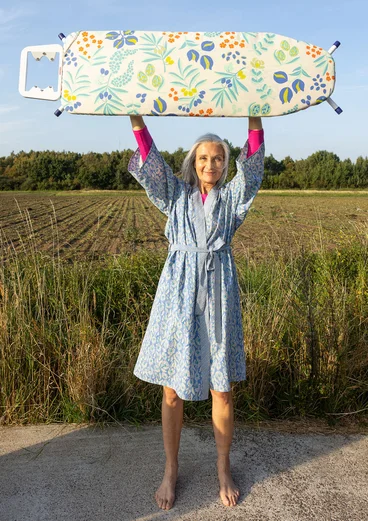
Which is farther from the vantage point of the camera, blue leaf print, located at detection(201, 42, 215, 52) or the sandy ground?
Result: blue leaf print, located at detection(201, 42, 215, 52)

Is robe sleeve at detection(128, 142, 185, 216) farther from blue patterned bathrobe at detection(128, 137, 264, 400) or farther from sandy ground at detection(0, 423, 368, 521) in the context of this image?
sandy ground at detection(0, 423, 368, 521)

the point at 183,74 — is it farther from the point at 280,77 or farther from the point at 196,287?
the point at 196,287

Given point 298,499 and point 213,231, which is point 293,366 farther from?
point 213,231

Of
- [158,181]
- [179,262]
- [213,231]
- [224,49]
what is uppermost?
[224,49]

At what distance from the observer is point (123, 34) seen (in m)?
2.20

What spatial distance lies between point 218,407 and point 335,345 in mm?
1136

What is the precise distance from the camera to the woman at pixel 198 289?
6.87 ft

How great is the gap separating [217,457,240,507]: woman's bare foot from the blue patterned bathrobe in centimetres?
36

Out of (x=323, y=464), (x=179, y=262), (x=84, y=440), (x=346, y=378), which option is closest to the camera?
(x=179, y=262)

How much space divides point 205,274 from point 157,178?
46cm

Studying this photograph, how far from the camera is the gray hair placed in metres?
2.15

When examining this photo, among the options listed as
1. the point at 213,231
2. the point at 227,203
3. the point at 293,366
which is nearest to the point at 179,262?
the point at 213,231

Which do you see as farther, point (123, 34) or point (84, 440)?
point (84, 440)

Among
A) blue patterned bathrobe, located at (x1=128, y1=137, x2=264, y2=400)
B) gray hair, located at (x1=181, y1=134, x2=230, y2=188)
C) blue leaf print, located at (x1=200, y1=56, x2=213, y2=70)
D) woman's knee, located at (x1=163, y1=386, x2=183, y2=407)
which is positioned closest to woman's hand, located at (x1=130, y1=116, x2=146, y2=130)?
blue patterned bathrobe, located at (x1=128, y1=137, x2=264, y2=400)
